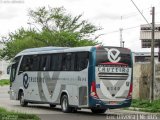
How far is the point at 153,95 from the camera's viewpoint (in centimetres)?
3006

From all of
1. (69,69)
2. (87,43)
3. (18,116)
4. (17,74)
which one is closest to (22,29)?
(87,43)

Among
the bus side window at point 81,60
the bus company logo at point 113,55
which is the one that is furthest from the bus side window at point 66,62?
the bus company logo at point 113,55

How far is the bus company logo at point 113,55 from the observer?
23578 mm

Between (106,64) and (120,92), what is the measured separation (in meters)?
1.50

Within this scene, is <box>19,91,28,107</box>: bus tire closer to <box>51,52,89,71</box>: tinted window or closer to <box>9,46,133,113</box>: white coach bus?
<box>9,46,133,113</box>: white coach bus

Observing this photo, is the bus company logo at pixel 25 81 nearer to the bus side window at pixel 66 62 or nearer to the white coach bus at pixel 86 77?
the white coach bus at pixel 86 77

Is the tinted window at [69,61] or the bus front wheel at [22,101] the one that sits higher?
the tinted window at [69,61]

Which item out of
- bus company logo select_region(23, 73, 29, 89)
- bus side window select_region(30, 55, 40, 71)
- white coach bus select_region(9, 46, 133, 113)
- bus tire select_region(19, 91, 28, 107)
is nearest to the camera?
white coach bus select_region(9, 46, 133, 113)

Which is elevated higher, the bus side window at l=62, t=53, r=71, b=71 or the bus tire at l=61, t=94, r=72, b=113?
the bus side window at l=62, t=53, r=71, b=71

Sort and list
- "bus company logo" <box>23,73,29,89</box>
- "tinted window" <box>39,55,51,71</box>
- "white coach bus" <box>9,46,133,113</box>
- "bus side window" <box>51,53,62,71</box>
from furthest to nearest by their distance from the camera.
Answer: "bus company logo" <box>23,73,29,89</box>, "tinted window" <box>39,55,51,71</box>, "bus side window" <box>51,53,62,71</box>, "white coach bus" <box>9,46,133,113</box>

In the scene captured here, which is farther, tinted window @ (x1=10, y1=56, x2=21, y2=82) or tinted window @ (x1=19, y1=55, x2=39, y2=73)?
tinted window @ (x1=10, y1=56, x2=21, y2=82)

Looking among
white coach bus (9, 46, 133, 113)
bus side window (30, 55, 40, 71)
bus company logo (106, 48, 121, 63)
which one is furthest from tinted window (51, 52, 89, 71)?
bus side window (30, 55, 40, 71)

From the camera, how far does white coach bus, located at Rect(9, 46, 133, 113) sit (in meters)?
23.3

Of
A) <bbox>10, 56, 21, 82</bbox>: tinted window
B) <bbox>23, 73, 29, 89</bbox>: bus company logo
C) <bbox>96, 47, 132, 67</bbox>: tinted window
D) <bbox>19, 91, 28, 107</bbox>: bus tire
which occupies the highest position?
<bbox>96, 47, 132, 67</bbox>: tinted window
